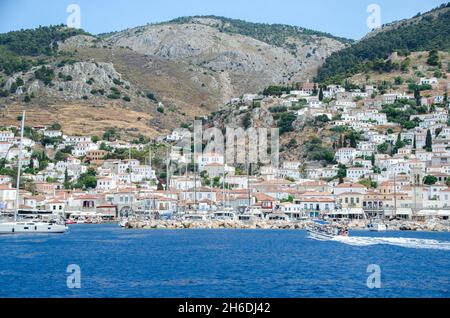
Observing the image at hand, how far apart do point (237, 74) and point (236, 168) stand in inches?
3413

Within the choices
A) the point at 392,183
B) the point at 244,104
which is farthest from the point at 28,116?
the point at 392,183

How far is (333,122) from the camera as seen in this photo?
91.2 metres

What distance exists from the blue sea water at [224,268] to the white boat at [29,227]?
5.60m

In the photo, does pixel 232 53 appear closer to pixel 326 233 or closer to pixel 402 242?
pixel 326 233

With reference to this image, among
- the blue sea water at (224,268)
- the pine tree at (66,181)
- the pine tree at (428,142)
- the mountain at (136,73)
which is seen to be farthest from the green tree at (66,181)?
the blue sea water at (224,268)

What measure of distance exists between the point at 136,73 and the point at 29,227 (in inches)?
3864

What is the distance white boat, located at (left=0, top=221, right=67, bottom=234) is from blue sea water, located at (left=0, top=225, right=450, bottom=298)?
5.60m

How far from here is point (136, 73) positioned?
141875 millimetres

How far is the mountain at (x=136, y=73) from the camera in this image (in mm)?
112200

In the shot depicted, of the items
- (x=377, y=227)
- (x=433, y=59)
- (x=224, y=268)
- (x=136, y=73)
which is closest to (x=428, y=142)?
(x=433, y=59)

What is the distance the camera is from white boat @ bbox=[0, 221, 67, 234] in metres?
45.1

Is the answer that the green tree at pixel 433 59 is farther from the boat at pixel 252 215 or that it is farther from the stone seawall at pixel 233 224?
the stone seawall at pixel 233 224
